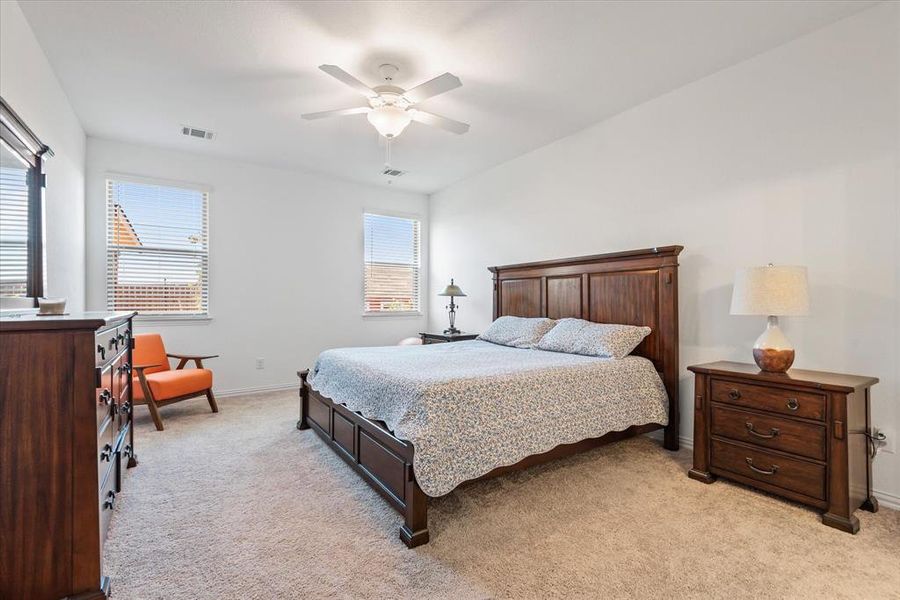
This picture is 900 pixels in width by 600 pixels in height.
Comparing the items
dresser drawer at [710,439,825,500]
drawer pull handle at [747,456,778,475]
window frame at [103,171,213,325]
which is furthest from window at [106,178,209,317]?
drawer pull handle at [747,456,778,475]

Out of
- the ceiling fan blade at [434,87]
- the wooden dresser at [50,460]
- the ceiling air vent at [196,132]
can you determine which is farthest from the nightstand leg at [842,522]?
the ceiling air vent at [196,132]

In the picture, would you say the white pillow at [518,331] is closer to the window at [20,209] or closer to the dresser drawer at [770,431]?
the dresser drawer at [770,431]

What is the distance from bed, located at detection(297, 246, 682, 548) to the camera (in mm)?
2053

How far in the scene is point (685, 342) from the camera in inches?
129

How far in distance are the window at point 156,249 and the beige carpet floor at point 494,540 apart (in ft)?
7.81

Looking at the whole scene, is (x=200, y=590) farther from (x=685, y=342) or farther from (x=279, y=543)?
(x=685, y=342)

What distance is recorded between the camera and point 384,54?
2.78 metres

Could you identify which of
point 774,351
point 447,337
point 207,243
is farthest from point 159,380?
point 774,351

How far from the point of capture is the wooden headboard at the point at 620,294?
3.18 meters

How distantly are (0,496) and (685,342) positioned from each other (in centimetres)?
379

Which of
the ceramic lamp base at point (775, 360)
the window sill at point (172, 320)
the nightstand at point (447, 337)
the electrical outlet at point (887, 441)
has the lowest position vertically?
the electrical outlet at point (887, 441)

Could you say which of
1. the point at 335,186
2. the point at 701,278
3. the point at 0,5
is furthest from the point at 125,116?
the point at 701,278

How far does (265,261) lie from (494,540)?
432 cm

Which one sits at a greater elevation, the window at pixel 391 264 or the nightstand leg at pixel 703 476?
the window at pixel 391 264
